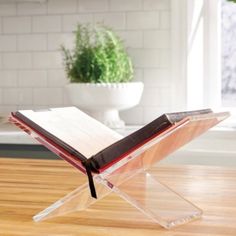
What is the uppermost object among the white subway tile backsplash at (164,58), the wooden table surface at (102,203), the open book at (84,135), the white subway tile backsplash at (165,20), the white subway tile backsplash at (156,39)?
the white subway tile backsplash at (165,20)

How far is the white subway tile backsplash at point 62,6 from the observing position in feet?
9.61

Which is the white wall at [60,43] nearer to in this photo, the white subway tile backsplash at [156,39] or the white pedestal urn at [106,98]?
the white subway tile backsplash at [156,39]

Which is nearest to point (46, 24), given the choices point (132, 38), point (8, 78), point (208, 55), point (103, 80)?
point (8, 78)

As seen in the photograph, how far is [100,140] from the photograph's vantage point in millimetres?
1011

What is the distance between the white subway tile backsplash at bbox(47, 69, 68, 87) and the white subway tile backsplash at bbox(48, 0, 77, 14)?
1.00ft

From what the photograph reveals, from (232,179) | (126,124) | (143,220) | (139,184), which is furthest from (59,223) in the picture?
(126,124)

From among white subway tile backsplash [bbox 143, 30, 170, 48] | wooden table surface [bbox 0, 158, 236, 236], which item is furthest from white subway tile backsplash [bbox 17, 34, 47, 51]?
wooden table surface [bbox 0, 158, 236, 236]

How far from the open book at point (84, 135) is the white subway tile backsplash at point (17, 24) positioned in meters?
2.02

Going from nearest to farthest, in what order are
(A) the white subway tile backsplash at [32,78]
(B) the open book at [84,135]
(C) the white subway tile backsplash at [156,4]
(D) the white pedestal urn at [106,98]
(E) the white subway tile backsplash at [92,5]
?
(B) the open book at [84,135] → (D) the white pedestal urn at [106,98] → (C) the white subway tile backsplash at [156,4] → (E) the white subway tile backsplash at [92,5] → (A) the white subway tile backsplash at [32,78]

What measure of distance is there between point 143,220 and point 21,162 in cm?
80

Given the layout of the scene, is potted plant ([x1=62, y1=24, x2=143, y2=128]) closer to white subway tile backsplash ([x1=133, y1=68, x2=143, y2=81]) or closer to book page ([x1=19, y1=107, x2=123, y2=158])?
white subway tile backsplash ([x1=133, y1=68, x2=143, y2=81])

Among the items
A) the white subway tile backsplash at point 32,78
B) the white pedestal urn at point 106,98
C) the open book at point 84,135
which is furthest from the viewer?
the white subway tile backsplash at point 32,78

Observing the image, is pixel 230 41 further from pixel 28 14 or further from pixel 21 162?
pixel 21 162

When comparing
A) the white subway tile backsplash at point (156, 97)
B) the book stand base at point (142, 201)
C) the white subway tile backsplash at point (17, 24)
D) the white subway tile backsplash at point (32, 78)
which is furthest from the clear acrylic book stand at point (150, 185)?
the white subway tile backsplash at point (17, 24)
